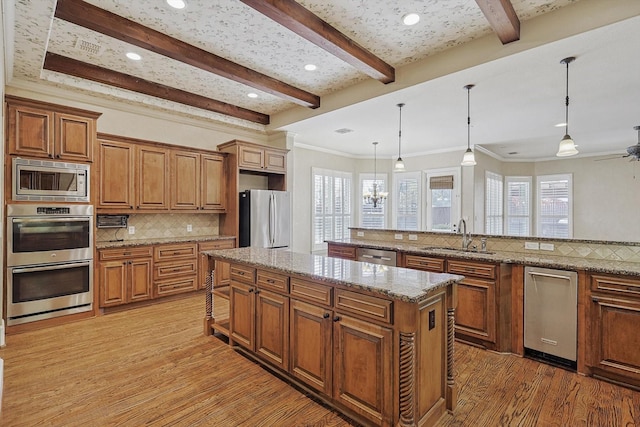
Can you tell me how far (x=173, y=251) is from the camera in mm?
4488

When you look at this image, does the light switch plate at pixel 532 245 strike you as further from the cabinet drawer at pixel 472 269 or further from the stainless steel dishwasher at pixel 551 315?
the cabinet drawer at pixel 472 269

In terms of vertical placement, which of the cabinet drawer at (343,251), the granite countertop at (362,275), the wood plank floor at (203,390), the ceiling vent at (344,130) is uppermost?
the ceiling vent at (344,130)

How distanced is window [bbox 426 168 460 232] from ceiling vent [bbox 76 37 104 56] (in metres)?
6.59

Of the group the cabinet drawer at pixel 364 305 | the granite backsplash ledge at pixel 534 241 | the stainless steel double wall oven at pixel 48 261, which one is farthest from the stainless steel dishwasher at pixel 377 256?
the stainless steel double wall oven at pixel 48 261

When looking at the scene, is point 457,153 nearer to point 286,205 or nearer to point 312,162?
point 312,162

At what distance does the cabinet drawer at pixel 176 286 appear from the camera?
4370 mm

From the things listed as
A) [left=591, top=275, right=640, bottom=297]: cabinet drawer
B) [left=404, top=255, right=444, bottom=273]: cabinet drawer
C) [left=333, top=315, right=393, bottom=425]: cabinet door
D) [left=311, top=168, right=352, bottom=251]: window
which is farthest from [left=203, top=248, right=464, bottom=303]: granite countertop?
[left=311, top=168, right=352, bottom=251]: window

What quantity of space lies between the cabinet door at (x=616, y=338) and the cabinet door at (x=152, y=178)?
16.6ft

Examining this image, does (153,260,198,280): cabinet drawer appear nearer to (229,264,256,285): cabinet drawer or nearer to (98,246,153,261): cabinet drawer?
(98,246,153,261): cabinet drawer

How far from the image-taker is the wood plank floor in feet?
6.60

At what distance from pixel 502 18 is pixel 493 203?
240 inches

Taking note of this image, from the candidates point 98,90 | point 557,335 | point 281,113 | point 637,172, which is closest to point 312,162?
point 281,113

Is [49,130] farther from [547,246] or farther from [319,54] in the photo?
[547,246]

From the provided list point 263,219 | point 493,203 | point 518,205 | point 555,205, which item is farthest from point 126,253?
point 555,205
